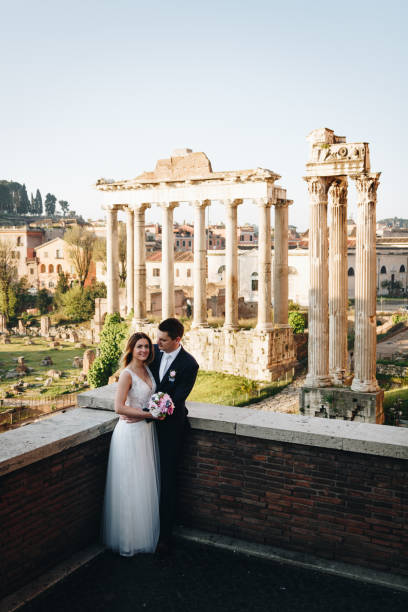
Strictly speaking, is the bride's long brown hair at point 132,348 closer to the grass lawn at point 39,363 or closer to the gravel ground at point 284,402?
the gravel ground at point 284,402

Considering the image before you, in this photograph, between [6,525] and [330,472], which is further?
[330,472]

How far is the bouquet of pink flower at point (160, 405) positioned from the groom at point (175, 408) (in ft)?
0.42

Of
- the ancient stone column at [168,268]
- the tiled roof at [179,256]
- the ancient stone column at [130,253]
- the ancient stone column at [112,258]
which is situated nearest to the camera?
the ancient stone column at [168,268]

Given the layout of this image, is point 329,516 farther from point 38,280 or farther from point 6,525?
point 38,280

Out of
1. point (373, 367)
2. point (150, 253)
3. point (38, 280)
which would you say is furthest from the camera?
point (38, 280)

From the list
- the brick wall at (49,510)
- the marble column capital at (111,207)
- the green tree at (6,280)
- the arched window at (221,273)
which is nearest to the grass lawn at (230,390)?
the marble column capital at (111,207)


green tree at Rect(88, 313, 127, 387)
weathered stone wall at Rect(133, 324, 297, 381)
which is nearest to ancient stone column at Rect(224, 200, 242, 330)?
weathered stone wall at Rect(133, 324, 297, 381)

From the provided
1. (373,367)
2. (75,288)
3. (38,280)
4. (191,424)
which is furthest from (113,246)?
(38,280)

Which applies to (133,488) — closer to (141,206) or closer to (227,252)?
(227,252)

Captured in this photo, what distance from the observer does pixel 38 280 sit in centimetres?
7450

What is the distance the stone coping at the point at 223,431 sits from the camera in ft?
15.6

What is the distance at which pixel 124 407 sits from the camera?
5.18 m

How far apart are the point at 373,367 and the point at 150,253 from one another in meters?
50.1

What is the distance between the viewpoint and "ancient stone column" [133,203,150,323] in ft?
95.3
